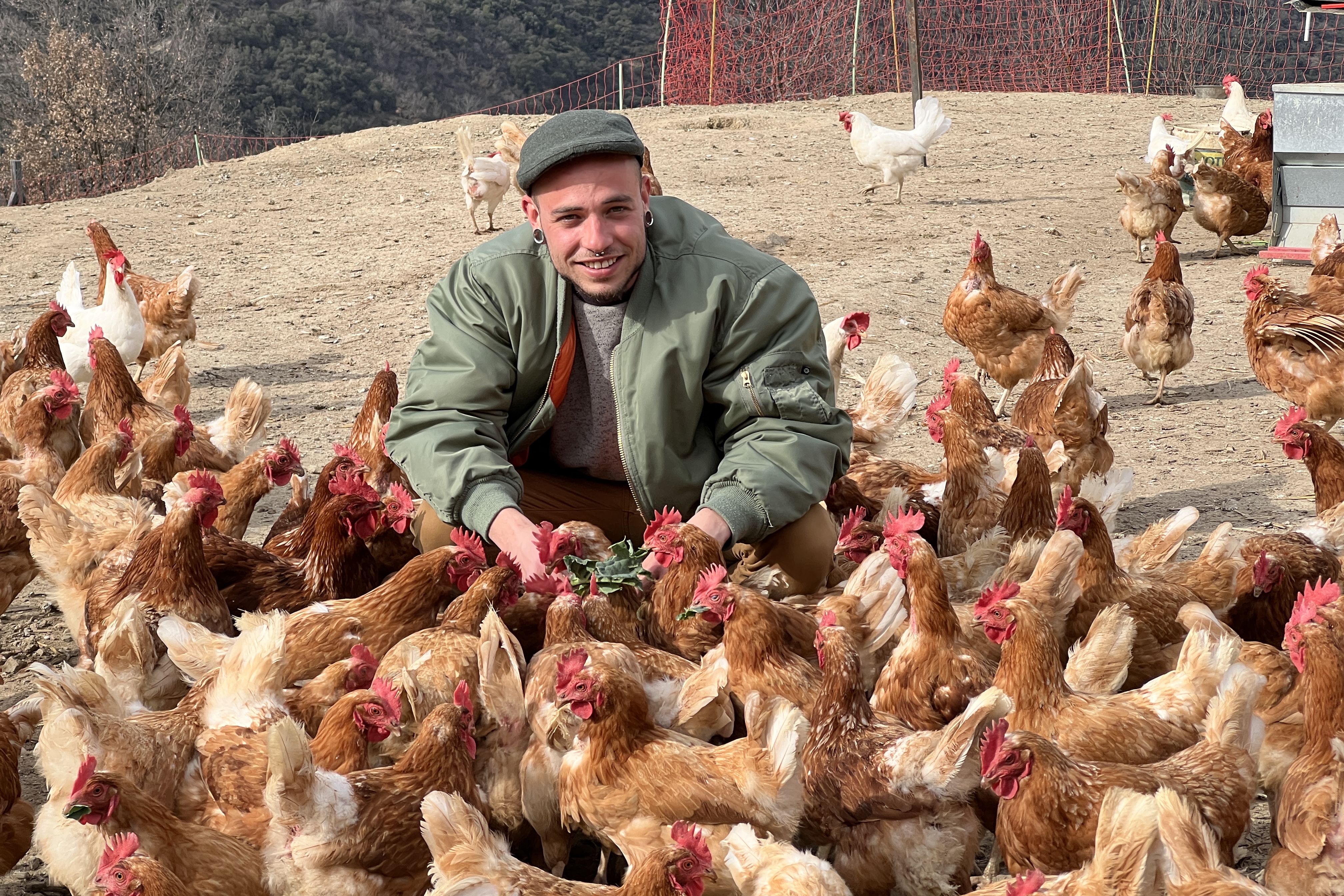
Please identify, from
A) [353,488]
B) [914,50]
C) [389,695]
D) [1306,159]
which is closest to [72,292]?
[353,488]

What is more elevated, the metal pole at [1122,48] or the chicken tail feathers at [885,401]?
the metal pole at [1122,48]

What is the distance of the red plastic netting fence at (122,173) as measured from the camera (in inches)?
798

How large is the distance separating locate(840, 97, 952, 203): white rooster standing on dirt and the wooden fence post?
10128 mm

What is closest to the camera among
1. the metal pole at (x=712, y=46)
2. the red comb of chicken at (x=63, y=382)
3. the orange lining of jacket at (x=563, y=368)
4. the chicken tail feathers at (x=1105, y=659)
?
the chicken tail feathers at (x=1105, y=659)

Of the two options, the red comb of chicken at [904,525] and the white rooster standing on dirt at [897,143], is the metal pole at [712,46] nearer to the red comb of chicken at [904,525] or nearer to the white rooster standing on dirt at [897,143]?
the white rooster standing on dirt at [897,143]

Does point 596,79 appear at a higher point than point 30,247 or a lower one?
higher

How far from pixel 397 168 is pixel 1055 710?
13027 millimetres

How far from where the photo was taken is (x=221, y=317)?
9.76 m

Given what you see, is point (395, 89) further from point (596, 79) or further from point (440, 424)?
point (440, 424)

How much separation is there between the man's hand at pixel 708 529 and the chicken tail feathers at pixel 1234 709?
1464mm

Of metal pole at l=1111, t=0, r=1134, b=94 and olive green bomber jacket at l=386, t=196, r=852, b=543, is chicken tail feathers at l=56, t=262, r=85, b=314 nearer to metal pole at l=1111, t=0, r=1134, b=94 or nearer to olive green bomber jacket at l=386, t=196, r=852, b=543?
olive green bomber jacket at l=386, t=196, r=852, b=543

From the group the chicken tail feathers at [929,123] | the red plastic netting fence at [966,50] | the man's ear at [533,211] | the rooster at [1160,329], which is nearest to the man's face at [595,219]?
the man's ear at [533,211]

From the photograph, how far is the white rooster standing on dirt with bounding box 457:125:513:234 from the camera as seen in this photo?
11102mm

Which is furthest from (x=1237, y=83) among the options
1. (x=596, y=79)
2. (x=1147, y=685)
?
(x=596, y=79)
